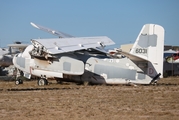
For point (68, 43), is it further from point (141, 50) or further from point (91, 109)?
point (91, 109)

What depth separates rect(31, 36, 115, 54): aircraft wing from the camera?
2137 centimetres

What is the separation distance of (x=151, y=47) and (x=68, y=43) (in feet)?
16.5

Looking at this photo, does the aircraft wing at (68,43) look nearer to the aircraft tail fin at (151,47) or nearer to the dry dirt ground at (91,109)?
the aircraft tail fin at (151,47)

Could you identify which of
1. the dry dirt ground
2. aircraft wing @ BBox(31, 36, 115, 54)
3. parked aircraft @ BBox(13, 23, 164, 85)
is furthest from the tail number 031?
the dry dirt ground

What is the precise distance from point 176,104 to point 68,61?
11.7 metres

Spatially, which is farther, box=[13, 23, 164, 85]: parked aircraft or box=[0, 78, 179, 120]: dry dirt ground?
box=[13, 23, 164, 85]: parked aircraft

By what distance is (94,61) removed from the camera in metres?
24.3

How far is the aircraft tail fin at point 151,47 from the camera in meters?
22.6

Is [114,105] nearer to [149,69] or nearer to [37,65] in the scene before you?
[149,69]

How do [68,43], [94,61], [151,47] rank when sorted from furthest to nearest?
[94,61] → [68,43] → [151,47]

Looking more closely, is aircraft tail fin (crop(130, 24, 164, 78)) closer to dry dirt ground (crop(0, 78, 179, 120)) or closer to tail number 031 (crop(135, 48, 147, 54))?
tail number 031 (crop(135, 48, 147, 54))

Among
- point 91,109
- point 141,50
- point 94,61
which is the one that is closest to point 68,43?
point 94,61

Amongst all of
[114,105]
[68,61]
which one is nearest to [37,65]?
[68,61]

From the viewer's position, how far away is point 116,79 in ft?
77.5
